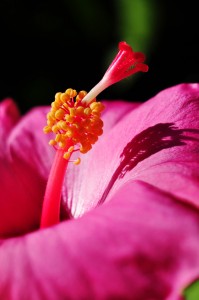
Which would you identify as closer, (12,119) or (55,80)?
(12,119)

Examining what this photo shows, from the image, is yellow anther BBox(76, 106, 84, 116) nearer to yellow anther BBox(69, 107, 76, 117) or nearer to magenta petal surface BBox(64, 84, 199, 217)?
yellow anther BBox(69, 107, 76, 117)

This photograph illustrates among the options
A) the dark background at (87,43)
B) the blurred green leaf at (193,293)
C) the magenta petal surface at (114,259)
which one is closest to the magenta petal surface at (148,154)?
the magenta petal surface at (114,259)

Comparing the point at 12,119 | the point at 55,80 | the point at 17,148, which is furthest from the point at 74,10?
the point at 17,148

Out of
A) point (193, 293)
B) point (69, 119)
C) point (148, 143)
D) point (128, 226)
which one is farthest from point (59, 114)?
point (193, 293)

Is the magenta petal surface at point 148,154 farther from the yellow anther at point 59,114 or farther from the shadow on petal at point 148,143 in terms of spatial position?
the yellow anther at point 59,114

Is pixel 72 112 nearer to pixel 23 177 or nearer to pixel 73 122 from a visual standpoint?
pixel 73 122

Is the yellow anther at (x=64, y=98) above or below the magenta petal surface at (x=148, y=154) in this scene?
above

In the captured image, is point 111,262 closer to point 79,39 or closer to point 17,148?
point 17,148
